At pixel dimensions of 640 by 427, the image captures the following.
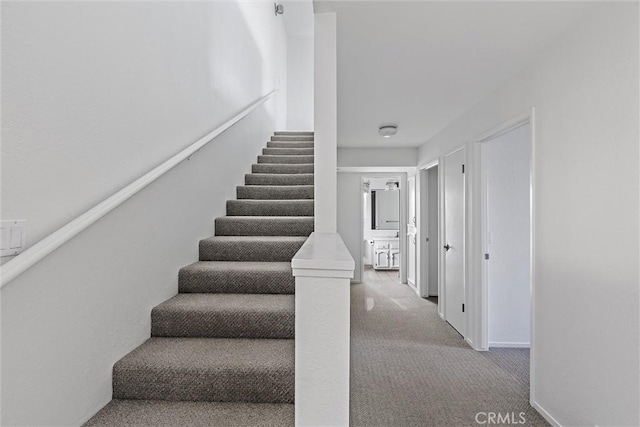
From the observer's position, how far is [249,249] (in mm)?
2277

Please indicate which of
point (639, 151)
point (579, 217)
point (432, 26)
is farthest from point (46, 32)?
point (579, 217)

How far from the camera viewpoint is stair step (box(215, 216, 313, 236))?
100 inches

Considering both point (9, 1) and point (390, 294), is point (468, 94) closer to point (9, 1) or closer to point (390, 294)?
point (9, 1)

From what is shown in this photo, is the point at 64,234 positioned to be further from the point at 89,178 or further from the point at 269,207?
the point at 269,207

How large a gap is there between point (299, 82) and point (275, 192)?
149 inches

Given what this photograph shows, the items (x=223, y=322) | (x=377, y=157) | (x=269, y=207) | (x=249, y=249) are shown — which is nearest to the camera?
(x=223, y=322)

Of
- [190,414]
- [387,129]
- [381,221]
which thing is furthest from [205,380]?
[381,221]

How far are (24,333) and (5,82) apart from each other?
0.72 meters

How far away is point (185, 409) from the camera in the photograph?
53.0 inches

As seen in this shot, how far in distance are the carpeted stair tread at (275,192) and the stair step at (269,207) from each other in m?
0.19

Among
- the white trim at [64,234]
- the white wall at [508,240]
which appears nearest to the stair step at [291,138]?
the white wall at [508,240]

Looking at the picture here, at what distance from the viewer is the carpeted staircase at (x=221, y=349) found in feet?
4.40

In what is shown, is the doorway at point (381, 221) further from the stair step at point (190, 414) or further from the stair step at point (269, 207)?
the stair step at point (190, 414)

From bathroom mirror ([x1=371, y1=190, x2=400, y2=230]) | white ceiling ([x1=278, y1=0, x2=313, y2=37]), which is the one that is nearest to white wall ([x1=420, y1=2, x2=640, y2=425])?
white ceiling ([x1=278, y1=0, x2=313, y2=37])
